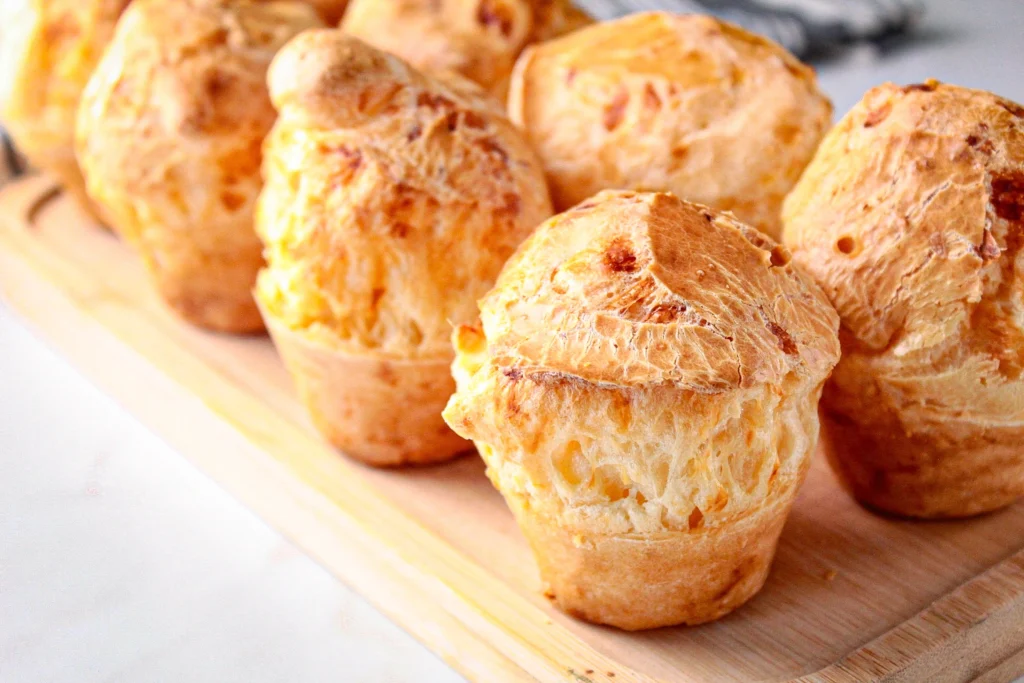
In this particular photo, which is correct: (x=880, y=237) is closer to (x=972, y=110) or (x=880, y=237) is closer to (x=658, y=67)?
(x=972, y=110)

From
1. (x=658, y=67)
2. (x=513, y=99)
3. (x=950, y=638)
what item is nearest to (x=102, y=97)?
(x=513, y=99)

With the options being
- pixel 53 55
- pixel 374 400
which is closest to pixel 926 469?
pixel 374 400

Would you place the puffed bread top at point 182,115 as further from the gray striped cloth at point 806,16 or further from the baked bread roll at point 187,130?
the gray striped cloth at point 806,16

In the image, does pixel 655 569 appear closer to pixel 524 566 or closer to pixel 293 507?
pixel 524 566

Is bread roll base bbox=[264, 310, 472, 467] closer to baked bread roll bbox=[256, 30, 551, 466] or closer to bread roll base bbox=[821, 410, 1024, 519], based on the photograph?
baked bread roll bbox=[256, 30, 551, 466]

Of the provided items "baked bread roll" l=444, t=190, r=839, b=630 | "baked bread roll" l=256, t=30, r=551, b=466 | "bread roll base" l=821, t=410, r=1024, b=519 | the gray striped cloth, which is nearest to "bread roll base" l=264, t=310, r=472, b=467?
"baked bread roll" l=256, t=30, r=551, b=466

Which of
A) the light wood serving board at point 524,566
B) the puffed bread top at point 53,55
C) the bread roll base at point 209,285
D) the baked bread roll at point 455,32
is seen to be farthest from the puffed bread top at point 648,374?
the puffed bread top at point 53,55
